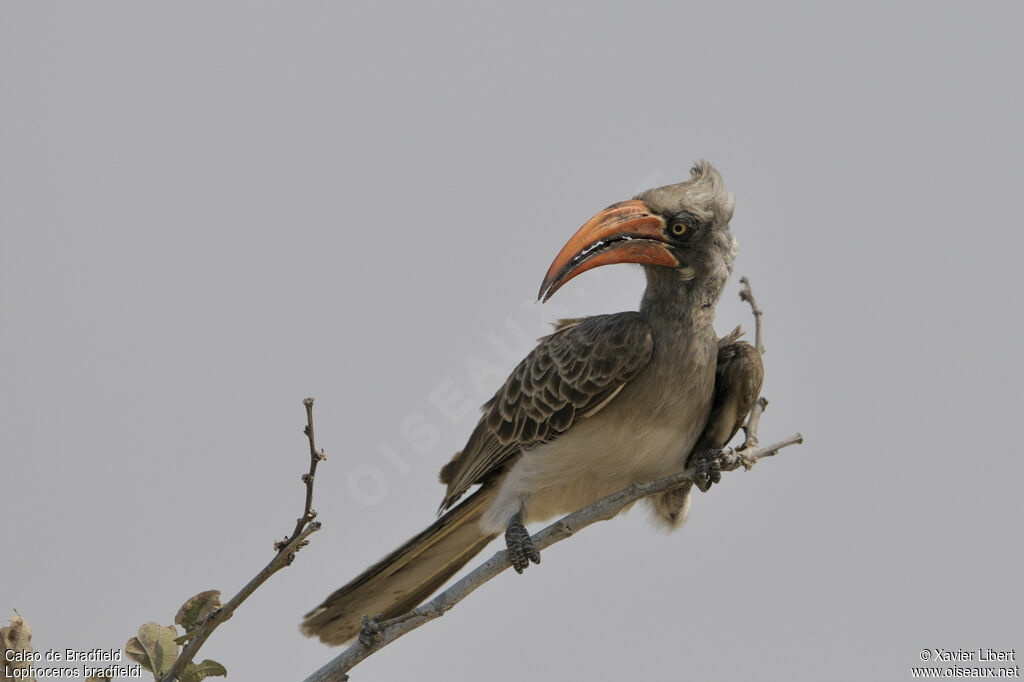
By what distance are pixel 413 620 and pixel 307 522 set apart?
128 cm

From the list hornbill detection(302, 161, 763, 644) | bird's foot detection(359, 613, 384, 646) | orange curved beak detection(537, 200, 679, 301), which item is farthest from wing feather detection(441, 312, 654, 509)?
bird's foot detection(359, 613, 384, 646)

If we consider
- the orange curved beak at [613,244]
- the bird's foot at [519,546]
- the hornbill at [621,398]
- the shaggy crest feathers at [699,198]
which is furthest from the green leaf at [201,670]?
the shaggy crest feathers at [699,198]

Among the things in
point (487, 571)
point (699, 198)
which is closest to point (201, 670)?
point (487, 571)

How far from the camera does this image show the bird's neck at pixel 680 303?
779cm

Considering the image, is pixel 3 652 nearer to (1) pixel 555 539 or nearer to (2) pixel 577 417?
(1) pixel 555 539

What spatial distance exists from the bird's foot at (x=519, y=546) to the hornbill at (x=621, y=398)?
0.5 inches

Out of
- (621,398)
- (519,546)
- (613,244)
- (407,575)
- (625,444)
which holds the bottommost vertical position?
(519,546)

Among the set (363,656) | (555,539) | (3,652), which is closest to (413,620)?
(363,656)

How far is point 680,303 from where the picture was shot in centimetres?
784

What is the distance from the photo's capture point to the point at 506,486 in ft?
26.7

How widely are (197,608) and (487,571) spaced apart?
1.64 meters

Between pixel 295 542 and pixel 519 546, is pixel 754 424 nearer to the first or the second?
pixel 519 546

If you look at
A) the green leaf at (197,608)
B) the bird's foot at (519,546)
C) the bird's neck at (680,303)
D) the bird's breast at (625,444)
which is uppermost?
the bird's neck at (680,303)

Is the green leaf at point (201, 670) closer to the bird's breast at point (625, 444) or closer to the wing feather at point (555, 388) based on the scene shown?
the bird's breast at point (625, 444)
